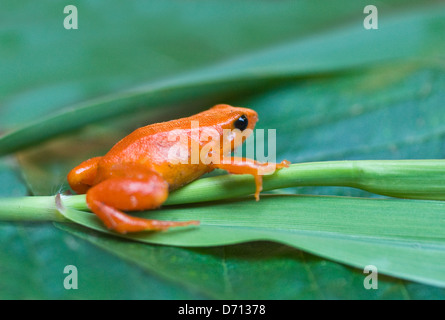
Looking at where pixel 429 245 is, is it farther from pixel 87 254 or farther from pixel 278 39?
pixel 278 39

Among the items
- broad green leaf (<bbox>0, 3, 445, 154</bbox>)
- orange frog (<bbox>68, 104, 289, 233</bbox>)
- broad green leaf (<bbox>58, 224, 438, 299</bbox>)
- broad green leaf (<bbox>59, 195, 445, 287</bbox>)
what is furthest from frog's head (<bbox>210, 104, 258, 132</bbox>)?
broad green leaf (<bbox>58, 224, 438, 299</bbox>)

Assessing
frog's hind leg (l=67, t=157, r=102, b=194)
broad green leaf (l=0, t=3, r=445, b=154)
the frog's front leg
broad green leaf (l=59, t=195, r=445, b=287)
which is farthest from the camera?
broad green leaf (l=0, t=3, r=445, b=154)

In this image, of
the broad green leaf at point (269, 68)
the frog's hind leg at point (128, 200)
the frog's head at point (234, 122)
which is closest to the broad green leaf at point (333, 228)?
the frog's hind leg at point (128, 200)

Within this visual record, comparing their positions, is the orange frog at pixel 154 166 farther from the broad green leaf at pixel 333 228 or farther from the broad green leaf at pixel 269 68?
the broad green leaf at pixel 269 68

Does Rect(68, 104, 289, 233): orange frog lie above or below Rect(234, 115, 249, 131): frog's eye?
below

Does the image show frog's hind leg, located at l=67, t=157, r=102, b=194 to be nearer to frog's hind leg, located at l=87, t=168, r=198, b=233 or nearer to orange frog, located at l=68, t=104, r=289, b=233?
orange frog, located at l=68, t=104, r=289, b=233

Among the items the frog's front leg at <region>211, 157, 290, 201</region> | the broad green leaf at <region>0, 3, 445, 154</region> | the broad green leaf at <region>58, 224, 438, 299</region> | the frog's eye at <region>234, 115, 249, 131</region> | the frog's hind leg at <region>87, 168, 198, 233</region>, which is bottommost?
the broad green leaf at <region>58, 224, 438, 299</region>

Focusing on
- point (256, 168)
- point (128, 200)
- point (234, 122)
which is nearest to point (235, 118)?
point (234, 122)
